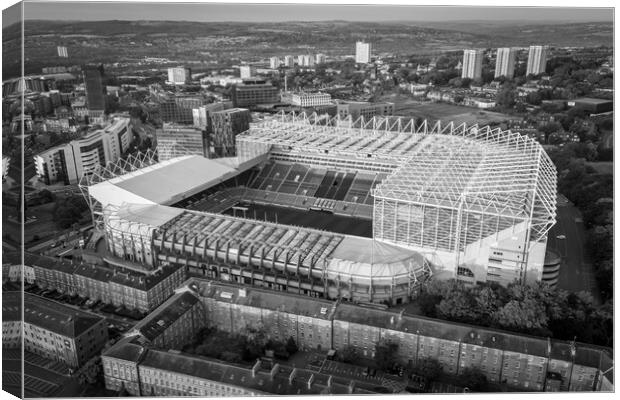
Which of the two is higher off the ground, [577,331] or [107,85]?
[107,85]

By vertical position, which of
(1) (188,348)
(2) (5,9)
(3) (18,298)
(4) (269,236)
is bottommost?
(1) (188,348)

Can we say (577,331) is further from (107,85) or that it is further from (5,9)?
(107,85)

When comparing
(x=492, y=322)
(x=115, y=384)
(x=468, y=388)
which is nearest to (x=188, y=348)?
(x=115, y=384)

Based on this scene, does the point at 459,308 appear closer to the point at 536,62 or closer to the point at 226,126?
the point at 226,126

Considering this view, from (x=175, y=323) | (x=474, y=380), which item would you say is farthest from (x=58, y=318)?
(x=474, y=380)

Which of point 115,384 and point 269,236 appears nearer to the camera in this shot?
point 115,384

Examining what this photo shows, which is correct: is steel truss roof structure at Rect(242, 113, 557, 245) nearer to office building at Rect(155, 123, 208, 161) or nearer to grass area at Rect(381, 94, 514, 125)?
office building at Rect(155, 123, 208, 161)
